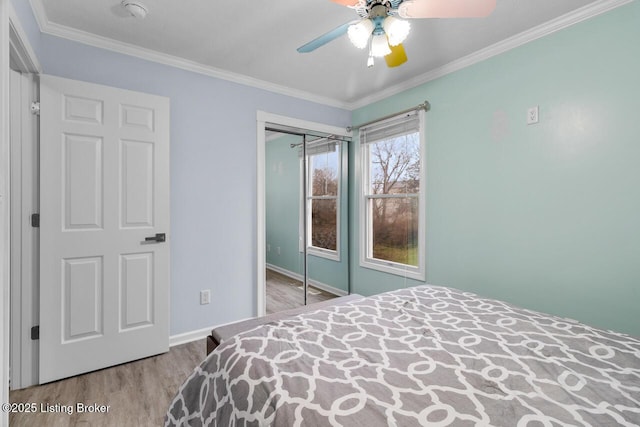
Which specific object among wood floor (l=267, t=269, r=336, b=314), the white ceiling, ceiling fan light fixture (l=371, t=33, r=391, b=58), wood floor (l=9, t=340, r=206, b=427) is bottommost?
wood floor (l=9, t=340, r=206, b=427)

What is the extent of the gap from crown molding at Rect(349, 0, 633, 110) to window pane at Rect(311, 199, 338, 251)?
1389 millimetres

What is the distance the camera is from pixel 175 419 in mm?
1277

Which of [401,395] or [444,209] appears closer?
[401,395]

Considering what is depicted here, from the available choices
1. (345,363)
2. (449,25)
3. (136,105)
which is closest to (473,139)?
(449,25)

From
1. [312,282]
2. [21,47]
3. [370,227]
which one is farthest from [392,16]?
[312,282]

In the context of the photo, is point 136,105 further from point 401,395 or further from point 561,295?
point 561,295

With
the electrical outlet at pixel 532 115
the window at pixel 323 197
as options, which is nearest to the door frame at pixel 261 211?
the window at pixel 323 197

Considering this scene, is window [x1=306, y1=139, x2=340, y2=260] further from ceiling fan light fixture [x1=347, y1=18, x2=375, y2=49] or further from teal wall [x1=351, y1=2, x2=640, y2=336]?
ceiling fan light fixture [x1=347, y1=18, x2=375, y2=49]

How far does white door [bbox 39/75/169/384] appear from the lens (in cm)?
201

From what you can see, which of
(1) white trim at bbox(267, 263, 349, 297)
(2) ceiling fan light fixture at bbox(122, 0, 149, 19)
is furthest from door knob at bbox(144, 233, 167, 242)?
(2) ceiling fan light fixture at bbox(122, 0, 149, 19)

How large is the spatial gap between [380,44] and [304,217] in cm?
218

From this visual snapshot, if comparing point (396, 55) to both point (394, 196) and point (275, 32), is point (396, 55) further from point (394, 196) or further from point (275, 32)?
point (394, 196)

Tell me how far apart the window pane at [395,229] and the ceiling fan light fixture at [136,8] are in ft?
8.55

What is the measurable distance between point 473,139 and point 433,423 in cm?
235
